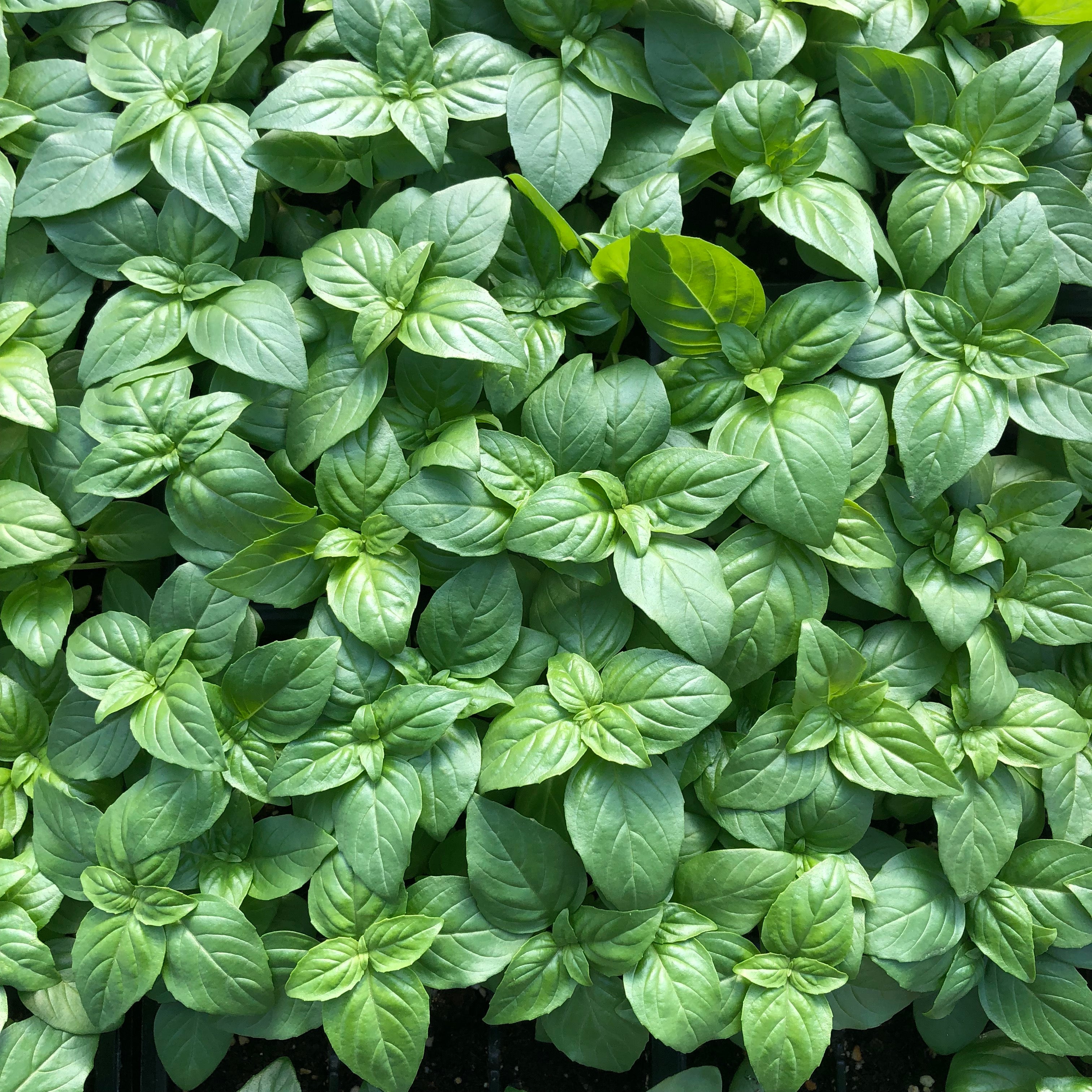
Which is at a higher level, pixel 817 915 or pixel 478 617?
pixel 478 617

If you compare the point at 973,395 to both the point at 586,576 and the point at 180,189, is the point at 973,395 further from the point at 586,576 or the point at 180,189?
the point at 180,189

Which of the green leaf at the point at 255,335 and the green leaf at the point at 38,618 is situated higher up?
the green leaf at the point at 255,335

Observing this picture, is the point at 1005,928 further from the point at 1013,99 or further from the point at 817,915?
the point at 1013,99

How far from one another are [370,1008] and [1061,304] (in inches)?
52.9

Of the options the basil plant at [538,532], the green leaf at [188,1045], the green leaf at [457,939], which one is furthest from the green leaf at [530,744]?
the green leaf at [188,1045]

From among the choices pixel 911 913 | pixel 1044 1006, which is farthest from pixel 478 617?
pixel 1044 1006

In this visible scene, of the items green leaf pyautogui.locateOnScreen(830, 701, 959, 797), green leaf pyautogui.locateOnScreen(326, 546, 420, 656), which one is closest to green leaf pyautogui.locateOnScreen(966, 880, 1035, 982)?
green leaf pyautogui.locateOnScreen(830, 701, 959, 797)

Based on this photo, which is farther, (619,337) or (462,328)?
(619,337)

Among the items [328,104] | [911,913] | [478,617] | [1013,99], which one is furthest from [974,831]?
[328,104]

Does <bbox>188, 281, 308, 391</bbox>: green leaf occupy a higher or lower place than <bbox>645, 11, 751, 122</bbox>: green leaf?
lower

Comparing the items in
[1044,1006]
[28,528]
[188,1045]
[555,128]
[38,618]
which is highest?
[555,128]

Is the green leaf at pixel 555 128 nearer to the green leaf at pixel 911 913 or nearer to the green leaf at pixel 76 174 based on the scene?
the green leaf at pixel 76 174

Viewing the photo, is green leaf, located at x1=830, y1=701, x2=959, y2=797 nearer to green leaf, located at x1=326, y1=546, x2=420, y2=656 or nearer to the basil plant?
the basil plant

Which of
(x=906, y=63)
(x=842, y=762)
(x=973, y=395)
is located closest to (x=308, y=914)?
(x=842, y=762)
